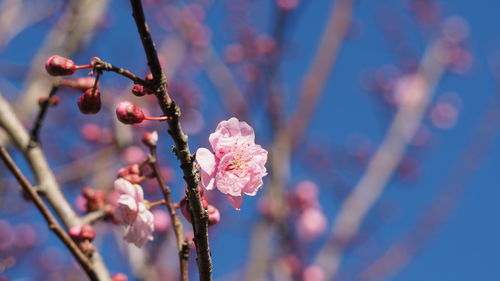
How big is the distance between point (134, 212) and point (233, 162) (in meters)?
0.31

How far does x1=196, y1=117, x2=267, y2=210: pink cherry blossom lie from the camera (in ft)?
4.37

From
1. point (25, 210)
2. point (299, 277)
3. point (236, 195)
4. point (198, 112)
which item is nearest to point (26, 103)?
point (25, 210)

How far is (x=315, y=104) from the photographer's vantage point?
3.28m

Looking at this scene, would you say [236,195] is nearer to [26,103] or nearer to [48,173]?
[48,173]

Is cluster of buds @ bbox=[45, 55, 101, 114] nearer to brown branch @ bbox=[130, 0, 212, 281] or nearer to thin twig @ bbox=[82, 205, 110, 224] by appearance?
brown branch @ bbox=[130, 0, 212, 281]

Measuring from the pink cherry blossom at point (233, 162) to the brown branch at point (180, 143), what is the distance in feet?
0.67

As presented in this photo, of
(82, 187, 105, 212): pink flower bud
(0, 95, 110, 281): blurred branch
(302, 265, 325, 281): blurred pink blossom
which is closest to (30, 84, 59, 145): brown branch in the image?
(0, 95, 110, 281): blurred branch

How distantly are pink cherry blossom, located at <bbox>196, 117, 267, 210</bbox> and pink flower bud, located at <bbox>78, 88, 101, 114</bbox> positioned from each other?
27 cm

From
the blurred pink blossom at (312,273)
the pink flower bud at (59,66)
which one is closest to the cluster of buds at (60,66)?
the pink flower bud at (59,66)

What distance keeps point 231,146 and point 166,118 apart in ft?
1.18

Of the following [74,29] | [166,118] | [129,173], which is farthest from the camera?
[74,29]

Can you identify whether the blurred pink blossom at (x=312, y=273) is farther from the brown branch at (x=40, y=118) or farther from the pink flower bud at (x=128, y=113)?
the pink flower bud at (x=128, y=113)

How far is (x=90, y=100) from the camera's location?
1323 mm

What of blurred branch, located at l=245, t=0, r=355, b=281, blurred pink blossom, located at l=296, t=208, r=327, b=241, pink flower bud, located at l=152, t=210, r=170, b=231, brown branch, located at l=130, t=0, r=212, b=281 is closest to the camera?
brown branch, located at l=130, t=0, r=212, b=281
